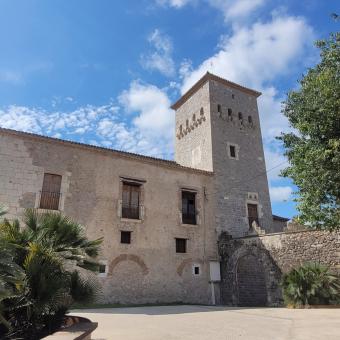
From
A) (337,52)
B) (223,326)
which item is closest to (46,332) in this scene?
(223,326)

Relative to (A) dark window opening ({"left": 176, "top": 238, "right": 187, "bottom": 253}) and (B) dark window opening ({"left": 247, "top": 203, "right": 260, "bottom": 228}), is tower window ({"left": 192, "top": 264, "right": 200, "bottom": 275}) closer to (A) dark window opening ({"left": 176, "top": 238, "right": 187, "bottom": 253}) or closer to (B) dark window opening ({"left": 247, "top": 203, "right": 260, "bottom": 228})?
(A) dark window opening ({"left": 176, "top": 238, "right": 187, "bottom": 253})

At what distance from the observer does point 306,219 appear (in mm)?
9539

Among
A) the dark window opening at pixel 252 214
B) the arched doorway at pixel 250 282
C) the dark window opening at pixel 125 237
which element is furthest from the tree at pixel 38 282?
the dark window opening at pixel 252 214

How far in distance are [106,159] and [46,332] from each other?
10723mm

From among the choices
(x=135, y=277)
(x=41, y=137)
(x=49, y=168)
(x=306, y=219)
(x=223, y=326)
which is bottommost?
(x=223, y=326)

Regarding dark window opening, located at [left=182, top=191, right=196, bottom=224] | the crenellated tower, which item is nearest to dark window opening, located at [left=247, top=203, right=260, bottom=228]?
the crenellated tower

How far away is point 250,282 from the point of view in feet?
55.9

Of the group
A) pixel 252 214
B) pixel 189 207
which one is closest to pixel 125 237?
pixel 189 207

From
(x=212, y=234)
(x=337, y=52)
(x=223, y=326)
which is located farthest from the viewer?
(x=212, y=234)

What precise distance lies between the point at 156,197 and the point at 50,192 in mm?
5264

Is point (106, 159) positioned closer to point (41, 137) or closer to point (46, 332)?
point (41, 137)

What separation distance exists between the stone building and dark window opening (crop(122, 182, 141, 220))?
0.17 feet

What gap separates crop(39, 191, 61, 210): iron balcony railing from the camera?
1382cm

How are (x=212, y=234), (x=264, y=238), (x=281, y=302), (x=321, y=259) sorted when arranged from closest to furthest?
(x=321, y=259)
(x=281, y=302)
(x=264, y=238)
(x=212, y=234)
